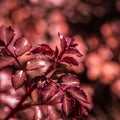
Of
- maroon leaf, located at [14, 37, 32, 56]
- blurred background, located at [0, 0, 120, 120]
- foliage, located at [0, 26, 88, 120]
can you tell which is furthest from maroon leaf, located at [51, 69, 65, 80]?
blurred background, located at [0, 0, 120, 120]

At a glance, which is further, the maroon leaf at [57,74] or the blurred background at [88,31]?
the blurred background at [88,31]

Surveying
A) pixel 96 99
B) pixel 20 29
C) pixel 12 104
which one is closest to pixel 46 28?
pixel 20 29

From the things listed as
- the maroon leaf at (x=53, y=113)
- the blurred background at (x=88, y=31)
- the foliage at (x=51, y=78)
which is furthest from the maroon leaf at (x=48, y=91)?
the blurred background at (x=88, y=31)

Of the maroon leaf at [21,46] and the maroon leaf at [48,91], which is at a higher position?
the maroon leaf at [21,46]

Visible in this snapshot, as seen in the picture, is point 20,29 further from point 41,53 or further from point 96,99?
point 41,53

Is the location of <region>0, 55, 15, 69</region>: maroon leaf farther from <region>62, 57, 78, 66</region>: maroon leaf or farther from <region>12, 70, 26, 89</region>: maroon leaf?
<region>62, 57, 78, 66</region>: maroon leaf

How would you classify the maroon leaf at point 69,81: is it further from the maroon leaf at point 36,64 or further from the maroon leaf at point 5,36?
the maroon leaf at point 5,36

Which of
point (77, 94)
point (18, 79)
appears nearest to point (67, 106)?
point (77, 94)
